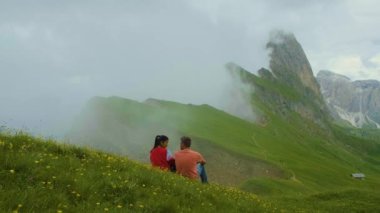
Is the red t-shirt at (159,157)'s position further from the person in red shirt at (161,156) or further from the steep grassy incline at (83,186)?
the steep grassy incline at (83,186)

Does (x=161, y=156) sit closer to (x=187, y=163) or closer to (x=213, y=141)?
(x=187, y=163)

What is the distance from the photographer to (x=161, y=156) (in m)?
23.0

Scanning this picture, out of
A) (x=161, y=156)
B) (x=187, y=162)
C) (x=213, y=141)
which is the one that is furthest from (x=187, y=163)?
(x=213, y=141)

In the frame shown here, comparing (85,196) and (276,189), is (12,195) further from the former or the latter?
(276,189)

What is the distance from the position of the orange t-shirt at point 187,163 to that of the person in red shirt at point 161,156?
2.08ft

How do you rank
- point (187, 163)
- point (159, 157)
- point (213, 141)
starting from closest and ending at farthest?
point (187, 163)
point (159, 157)
point (213, 141)

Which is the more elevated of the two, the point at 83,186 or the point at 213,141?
the point at 213,141

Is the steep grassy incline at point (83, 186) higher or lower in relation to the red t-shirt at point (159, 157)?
lower

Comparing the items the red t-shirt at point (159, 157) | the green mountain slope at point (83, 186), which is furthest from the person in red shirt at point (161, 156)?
the green mountain slope at point (83, 186)

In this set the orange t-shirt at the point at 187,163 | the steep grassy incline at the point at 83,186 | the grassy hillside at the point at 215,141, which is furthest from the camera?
the grassy hillside at the point at 215,141

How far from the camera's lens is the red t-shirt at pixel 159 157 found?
22844 mm

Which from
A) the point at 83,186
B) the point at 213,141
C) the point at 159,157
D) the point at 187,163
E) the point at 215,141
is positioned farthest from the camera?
the point at 215,141

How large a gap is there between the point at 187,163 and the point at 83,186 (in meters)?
9.77

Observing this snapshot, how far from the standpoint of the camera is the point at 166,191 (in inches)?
576
